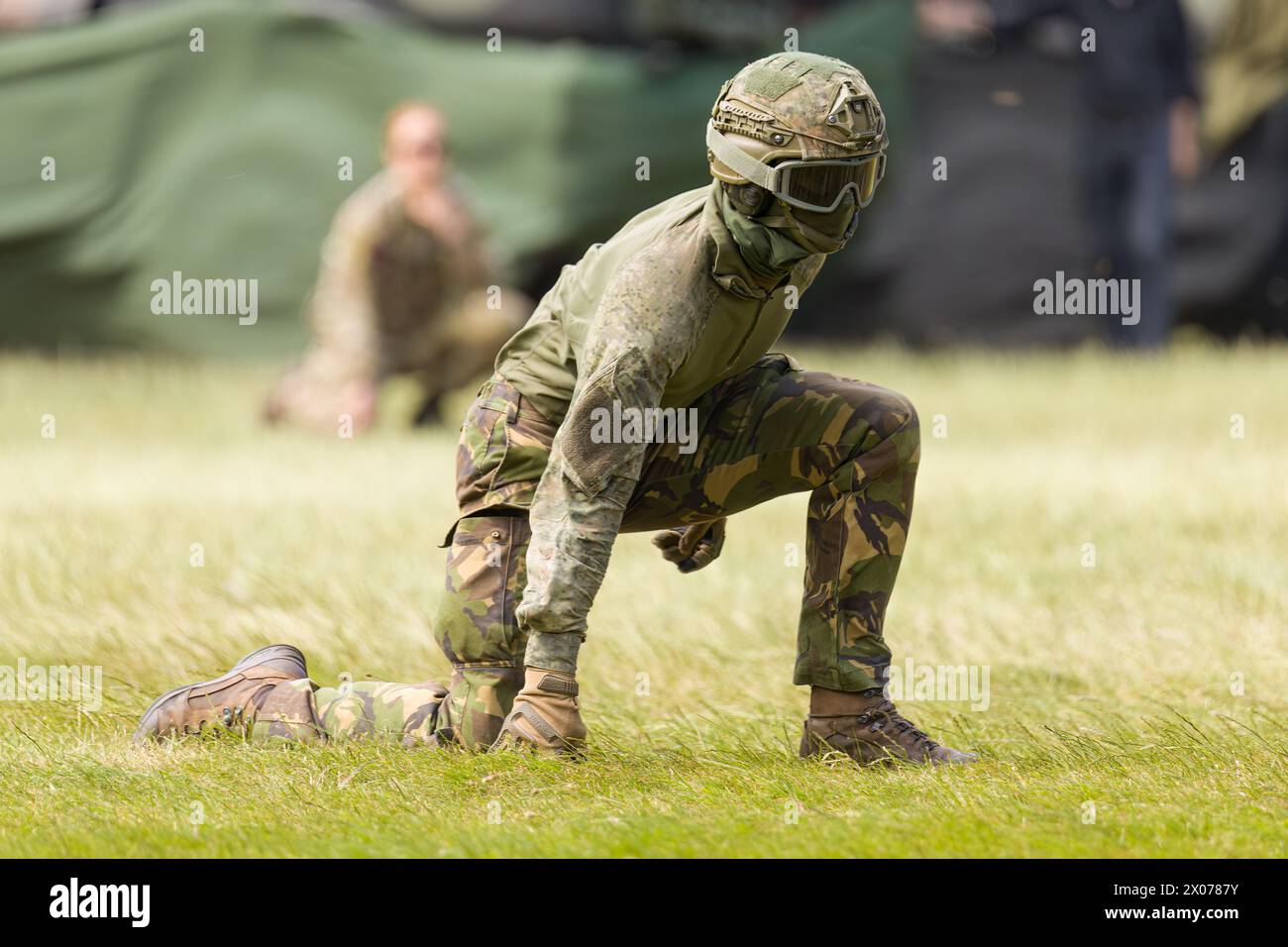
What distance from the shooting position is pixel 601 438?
174 inches

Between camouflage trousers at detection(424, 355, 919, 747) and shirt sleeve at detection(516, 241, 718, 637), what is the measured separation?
1.25 feet

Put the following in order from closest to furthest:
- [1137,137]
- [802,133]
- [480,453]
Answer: [802,133] → [480,453] → [1137,137]

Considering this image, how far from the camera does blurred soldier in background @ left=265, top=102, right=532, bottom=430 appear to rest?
11516 millimetres

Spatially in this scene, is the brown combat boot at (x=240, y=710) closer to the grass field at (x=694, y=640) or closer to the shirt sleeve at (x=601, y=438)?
the grass field at (x=694, y=640)

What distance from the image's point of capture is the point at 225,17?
1390cm

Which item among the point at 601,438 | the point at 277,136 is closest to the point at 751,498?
the point at 601,438

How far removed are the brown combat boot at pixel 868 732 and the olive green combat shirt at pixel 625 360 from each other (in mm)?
714

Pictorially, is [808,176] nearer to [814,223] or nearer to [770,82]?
[814,223]

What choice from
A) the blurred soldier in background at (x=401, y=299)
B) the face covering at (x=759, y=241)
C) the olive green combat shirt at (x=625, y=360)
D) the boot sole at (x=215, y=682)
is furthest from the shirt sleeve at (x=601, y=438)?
the blurred soldier in background at (x=401, y=299)

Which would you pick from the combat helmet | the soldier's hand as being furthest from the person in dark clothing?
the combat helmet

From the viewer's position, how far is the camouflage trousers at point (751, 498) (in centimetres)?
479

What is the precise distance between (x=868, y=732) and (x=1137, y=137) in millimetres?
10157
